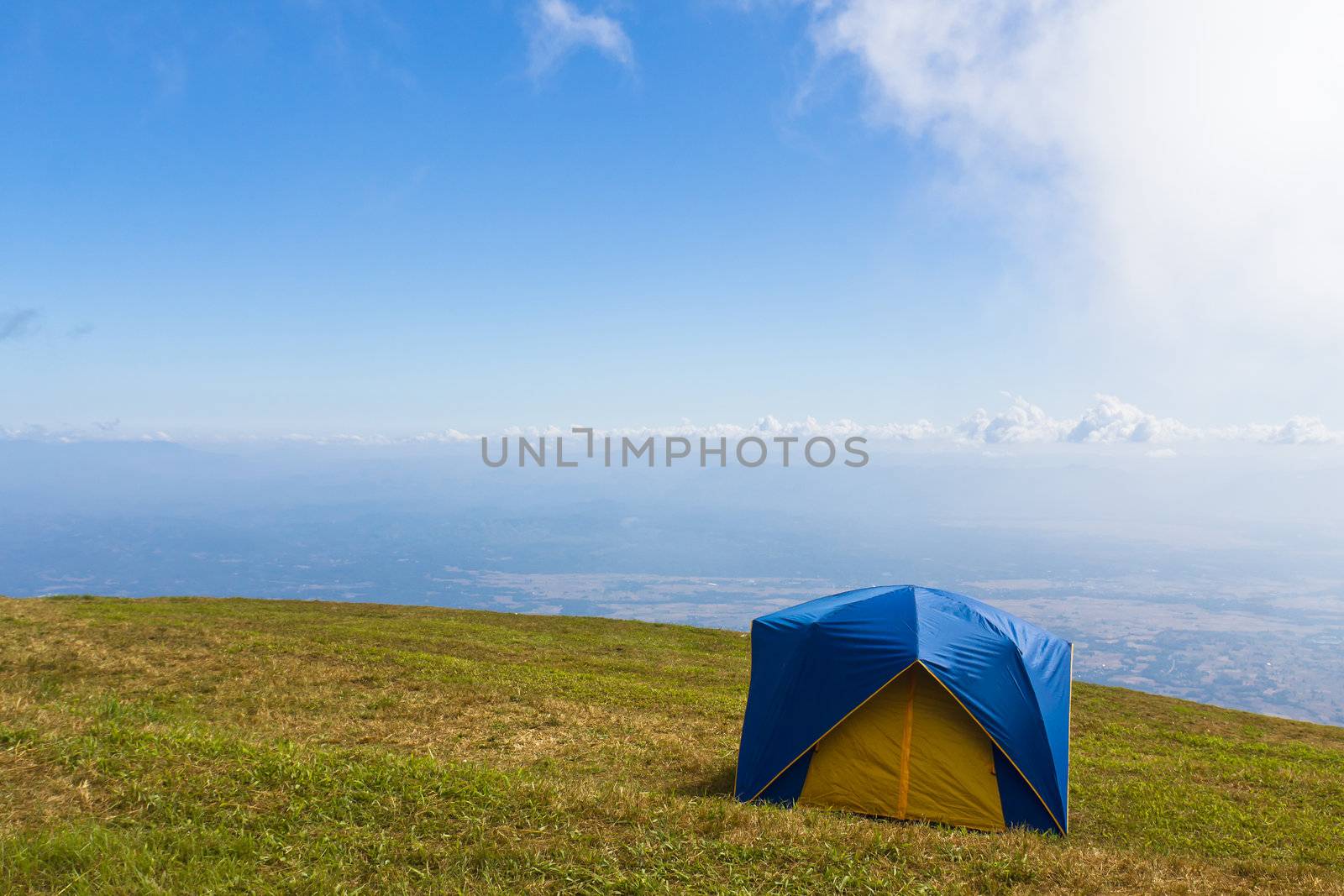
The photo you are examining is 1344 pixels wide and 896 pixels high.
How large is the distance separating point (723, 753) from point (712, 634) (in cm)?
2092

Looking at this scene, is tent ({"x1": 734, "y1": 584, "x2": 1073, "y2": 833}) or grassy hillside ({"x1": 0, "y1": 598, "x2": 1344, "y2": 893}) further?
tent ({"x1": 734, "y1": 584, "x2": 1073, "y2": 833})

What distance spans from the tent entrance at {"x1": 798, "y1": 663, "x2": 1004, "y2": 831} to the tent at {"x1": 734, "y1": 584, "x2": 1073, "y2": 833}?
1 cm

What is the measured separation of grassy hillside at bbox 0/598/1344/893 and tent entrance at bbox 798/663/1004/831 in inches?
41.4

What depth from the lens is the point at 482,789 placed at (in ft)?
26.3

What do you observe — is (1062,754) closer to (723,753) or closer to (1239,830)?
(1239,830)

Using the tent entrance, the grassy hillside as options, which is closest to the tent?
the tent entrance

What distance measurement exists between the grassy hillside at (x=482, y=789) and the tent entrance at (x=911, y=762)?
1051 mm

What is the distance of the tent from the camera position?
1030cm

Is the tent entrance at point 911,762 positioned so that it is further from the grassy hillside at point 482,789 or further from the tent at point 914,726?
the grassy hillside at point 482,789

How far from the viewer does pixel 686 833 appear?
7238 millimetres

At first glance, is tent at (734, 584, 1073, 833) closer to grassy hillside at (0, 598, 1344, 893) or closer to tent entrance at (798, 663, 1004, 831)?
tent entrance at (798, 663, 1004, 831)

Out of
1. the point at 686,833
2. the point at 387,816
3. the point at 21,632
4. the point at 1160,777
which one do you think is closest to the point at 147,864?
the point at 387,816

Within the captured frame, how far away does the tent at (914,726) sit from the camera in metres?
10.3

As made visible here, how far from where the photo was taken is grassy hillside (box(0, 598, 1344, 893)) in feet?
20.8
